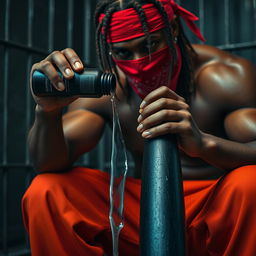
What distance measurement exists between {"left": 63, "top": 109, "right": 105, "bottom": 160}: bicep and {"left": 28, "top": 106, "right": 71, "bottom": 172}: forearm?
0.08 metres

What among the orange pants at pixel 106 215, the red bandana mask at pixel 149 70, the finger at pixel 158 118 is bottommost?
the orange pants at pixel 106 215

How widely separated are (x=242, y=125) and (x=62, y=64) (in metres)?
0.50

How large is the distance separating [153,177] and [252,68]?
2.13ft

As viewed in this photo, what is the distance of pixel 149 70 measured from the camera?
1191 millimetres

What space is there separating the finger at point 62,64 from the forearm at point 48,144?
0.20 meters

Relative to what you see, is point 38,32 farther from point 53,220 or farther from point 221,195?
point 221,195

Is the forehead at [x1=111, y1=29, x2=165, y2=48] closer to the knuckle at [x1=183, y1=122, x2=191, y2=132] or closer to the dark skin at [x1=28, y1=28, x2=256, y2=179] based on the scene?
the dark skin at [x1=28, y1=28, x2=256, y2=179]

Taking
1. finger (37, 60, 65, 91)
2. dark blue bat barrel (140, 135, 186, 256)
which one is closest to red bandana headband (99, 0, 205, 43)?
finger (37, 60, 65, 91)

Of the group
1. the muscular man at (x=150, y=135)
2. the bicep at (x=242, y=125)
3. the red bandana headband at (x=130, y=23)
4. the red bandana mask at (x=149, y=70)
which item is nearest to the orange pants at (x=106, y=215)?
the muscular man at (x=150, y=135)

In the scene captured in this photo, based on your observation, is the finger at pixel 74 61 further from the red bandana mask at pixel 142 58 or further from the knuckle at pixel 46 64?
the red bandana mask at pixel 142 58

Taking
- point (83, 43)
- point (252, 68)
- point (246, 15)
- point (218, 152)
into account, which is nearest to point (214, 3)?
point (246, 15)

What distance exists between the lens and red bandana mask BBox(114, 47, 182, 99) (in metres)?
1.19

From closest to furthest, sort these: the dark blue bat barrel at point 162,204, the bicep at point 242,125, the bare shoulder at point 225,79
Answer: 1. the dark blue bat barrel at point 162,204
2. the bicep at point 242,125
3. the bare shoulder at point 225,79

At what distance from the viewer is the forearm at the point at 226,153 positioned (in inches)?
38.9
